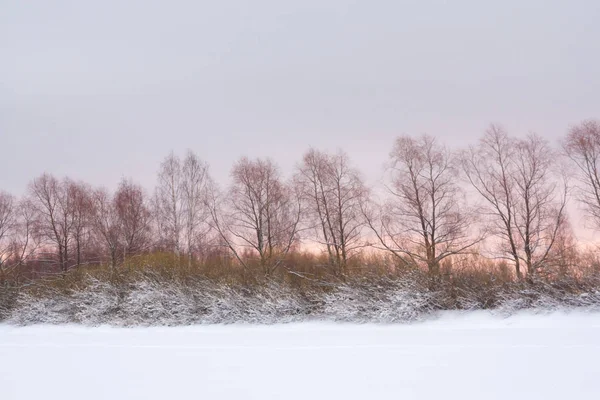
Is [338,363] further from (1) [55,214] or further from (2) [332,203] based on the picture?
(1) [55,214]

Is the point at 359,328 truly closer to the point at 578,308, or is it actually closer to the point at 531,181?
the point at 578,308

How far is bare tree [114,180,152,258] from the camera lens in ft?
126

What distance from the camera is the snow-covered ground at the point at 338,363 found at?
10797mm

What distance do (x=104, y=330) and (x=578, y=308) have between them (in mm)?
22877

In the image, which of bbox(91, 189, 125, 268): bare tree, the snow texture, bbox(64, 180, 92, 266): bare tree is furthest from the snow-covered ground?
bbox(64, 180, 92, 266): bare tree

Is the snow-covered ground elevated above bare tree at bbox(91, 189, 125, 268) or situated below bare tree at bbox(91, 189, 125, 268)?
below

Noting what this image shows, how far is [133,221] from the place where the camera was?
3934 cm

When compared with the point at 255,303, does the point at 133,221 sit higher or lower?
higher

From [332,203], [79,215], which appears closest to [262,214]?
[332,203]

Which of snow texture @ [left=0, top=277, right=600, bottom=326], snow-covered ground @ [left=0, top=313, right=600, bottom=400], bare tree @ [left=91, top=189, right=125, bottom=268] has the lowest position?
snow-covered ground @ [left=0, top=313, right=600, bottom=400]

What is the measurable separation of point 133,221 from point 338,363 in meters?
30.9

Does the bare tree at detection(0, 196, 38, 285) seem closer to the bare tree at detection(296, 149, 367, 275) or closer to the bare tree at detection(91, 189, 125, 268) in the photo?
the bare tree at detection(91, 189, 125, 268)

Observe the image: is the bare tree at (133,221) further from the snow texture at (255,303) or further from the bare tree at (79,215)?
the snow texture at (255,303)

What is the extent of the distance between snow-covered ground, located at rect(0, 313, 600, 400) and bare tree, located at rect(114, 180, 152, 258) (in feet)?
60.6
